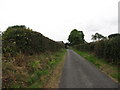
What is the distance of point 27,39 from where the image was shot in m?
10.7

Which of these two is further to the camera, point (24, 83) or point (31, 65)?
point (31, 65)

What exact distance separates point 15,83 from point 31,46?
6.21 m

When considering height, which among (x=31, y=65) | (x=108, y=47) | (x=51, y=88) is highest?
(x=108, y=47)

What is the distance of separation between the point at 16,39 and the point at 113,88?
839cm

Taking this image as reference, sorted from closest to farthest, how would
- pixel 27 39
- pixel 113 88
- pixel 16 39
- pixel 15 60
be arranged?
1. pixel 113 88
2. pixel 15 60
3. pixel 16 39
4. pixel 27 39

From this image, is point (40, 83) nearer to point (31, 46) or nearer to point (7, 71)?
point (7, 71)

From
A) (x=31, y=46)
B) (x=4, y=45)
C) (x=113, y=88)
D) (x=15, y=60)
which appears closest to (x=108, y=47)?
(x=113, y=88)

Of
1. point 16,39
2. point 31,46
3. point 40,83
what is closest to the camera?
point 40,83

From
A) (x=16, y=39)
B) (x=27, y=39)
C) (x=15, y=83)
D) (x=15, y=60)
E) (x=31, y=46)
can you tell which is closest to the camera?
(x=15, y=83)

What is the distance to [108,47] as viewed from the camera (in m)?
11.8

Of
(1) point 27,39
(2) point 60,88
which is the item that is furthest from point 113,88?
(1) point 27,39

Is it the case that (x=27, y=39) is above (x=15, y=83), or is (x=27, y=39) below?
above

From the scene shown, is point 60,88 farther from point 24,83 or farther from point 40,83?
point 24,83

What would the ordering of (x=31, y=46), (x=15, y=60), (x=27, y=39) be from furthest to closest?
(x=31, y=46)
(x=27, y=39)
(x=15, y=60)
